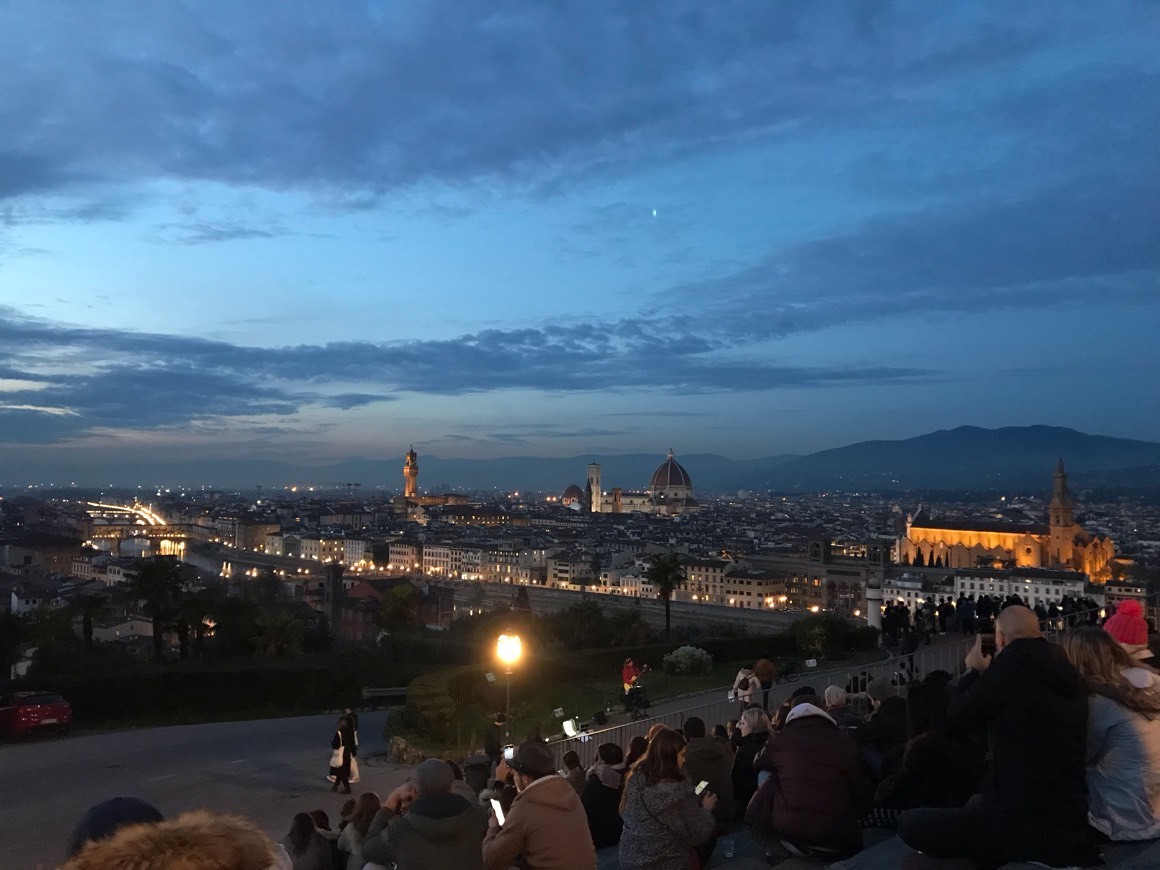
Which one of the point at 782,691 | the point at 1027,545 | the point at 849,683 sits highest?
the point at 849,683

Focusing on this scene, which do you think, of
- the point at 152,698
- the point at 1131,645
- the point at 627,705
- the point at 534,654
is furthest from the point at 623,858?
the point at 534,654

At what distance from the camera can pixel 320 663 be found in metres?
20.7

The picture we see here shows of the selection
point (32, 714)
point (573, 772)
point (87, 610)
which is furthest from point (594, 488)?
point (573, 772)

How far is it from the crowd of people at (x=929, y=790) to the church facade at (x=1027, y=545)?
50.8 m

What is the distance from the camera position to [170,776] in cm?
1197

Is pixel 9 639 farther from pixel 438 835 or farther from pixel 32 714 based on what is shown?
pixel 438 835

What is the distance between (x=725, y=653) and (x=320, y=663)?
29.6 ft

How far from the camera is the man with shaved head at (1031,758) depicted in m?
3.19

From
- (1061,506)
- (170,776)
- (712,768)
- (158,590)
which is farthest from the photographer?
(1061,506)

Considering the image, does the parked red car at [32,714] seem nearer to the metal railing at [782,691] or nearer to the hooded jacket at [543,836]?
the metal railing at [782,691]

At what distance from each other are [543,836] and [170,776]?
1006 centimetres

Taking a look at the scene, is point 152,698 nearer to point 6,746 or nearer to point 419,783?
point 6,746

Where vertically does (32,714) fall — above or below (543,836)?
below

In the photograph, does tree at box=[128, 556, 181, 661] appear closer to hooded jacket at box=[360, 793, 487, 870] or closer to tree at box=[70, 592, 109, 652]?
tree at box=[70, 592, 109, 652]
